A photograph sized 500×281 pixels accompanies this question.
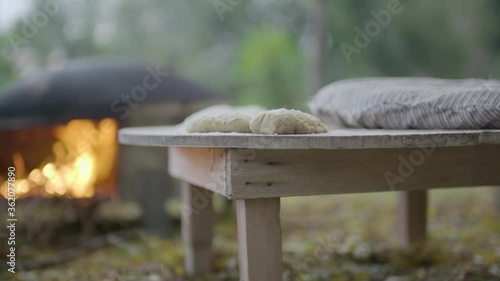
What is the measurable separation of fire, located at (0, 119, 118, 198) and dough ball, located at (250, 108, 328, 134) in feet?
7.24

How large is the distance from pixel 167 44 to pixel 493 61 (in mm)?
4450

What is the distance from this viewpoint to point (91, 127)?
162 inches

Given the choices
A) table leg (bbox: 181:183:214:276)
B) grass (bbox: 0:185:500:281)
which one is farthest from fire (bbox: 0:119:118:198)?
table leg (bbox: 181:183:214:276)

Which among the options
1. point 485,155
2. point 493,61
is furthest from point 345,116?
point 493,61

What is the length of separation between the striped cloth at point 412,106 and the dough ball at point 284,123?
391 mm

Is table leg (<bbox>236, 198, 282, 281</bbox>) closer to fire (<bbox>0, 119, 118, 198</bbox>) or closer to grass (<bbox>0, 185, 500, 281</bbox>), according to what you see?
grass (<bbox>0, 185, 500, 281</bbox>)

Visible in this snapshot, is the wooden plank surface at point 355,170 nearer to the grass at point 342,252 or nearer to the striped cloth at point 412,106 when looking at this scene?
the striped cloth at point 412,106

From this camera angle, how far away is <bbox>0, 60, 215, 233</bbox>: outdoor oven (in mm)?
3682

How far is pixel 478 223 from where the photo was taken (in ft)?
13.0

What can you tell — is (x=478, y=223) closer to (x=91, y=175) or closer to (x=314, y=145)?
(x=91, y=175)

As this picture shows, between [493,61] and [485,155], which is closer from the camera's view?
[485,155]

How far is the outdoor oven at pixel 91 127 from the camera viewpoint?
12.1ft

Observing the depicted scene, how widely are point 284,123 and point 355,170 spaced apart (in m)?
0.29

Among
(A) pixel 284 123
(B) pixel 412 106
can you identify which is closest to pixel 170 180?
(B) pixel 412 106
